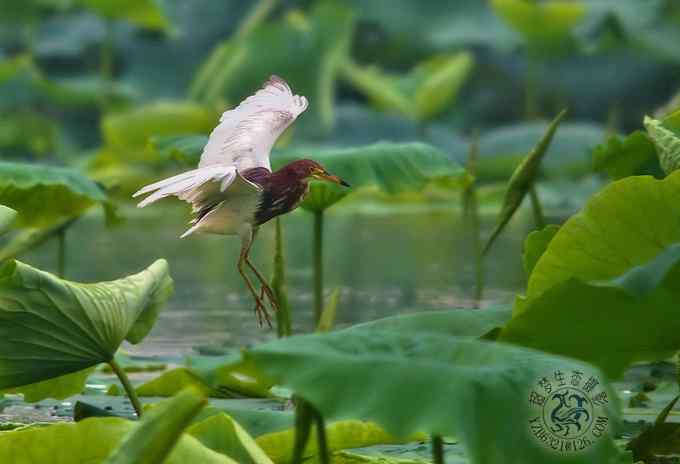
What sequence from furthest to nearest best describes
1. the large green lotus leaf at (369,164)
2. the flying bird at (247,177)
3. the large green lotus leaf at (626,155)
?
the large green lotus leaf at (369,164)
the large green lotus leaf at (626,155)
the flying bird at (247,177)

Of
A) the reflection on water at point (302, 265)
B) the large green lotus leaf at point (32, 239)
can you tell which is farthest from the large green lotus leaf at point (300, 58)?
the large green lotus leaf at point (32, 239)

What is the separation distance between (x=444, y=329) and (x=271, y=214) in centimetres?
56

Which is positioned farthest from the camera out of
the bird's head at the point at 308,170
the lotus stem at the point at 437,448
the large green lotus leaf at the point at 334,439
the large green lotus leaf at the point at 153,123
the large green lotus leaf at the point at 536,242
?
the large green lotus leaf at the point at 153,123

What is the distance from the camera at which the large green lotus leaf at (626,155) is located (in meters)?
Answer: 2.26

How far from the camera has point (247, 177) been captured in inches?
80.0

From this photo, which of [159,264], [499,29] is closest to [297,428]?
[159,264]

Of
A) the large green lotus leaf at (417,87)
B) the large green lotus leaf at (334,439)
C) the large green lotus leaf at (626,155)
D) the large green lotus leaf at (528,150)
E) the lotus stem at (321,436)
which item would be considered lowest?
the large green lotus leaf at (334,439)

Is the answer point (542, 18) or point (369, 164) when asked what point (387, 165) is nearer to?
point (369, 164)

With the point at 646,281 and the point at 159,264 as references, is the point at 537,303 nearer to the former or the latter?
the point at 646,281

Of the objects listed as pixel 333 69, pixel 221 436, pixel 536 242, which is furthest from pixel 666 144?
pixel 333 69

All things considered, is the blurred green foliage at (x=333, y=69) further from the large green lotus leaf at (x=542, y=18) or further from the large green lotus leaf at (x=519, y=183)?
the large green lotus leaf at (x=519, y=183)

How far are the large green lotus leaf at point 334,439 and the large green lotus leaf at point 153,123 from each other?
5.38 m

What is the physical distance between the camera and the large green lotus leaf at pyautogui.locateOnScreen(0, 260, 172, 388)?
5.41 ft

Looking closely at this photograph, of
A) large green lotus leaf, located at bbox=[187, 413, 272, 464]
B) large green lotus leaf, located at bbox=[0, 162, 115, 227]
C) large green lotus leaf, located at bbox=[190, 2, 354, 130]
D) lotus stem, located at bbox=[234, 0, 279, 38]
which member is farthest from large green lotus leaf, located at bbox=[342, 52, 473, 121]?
large green lotus leaf, located at bbox=[187, 413, 272, 464]
